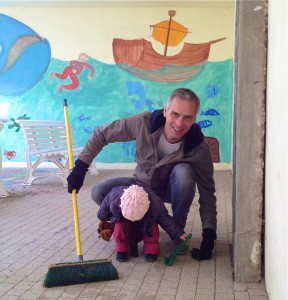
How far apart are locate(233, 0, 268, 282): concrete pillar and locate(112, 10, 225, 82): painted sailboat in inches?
200

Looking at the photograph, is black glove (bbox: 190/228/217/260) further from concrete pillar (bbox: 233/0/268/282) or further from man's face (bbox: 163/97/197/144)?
man's face (bbox: 163/97/197/144)

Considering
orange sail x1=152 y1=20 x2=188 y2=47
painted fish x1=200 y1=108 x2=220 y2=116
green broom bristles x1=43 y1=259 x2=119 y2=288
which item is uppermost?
orange sail x1=152 y1=20 x2=188 y2=47

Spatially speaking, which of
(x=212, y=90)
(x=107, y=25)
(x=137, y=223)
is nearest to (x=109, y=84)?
(x=107, y=25)

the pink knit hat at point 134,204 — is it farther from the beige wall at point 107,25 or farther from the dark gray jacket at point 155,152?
the beige wall at point 107,25

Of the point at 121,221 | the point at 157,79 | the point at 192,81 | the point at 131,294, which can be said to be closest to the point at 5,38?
the point at 157,79

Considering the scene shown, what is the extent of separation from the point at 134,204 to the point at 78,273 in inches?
19.2

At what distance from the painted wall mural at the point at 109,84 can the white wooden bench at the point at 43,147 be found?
1.23 m

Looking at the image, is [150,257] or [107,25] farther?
[107,25]

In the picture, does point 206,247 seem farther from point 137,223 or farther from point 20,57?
point 20,57

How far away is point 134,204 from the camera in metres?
2.38

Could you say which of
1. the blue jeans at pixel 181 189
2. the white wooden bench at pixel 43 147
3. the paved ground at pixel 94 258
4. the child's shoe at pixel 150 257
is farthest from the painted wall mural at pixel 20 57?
the child's shoe at pixel 150 257


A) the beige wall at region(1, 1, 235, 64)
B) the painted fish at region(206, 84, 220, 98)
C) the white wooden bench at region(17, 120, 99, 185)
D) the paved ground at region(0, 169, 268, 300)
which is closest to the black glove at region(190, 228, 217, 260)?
the paved ground at region(0, 169, 268, 300)

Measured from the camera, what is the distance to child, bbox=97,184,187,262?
253 cm

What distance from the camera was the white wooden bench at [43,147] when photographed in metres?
5.60
